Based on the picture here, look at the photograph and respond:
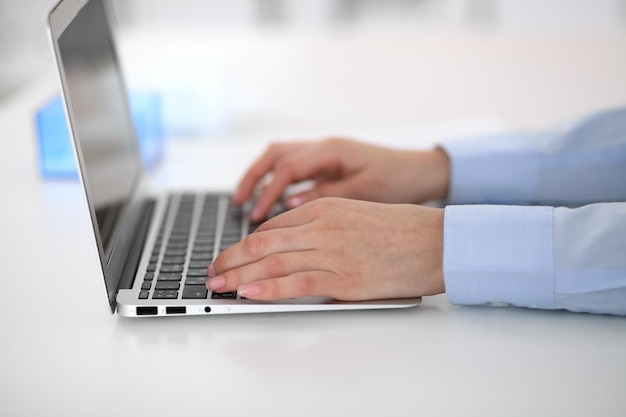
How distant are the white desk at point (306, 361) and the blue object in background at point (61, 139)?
1.51 ft

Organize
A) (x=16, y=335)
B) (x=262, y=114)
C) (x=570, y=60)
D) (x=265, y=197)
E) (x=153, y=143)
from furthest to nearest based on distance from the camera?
(x=570, y=60) < (x=262, y=114) < (x=153, y=143) < (x=265, y=197) < (x=16, y=335)

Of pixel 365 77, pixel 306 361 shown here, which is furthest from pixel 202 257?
pixel 365 77

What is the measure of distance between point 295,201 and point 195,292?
34 cm

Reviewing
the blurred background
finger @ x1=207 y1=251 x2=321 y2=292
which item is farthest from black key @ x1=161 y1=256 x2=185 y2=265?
the blurred background

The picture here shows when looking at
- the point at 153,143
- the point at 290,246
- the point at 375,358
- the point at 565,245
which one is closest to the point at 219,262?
the point at 290,246

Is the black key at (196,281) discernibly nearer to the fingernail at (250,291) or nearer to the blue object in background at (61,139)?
the fingernail at (250,291)

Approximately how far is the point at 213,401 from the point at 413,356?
190 millimetres

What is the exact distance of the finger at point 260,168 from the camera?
47.2 inches

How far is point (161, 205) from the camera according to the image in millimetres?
1191

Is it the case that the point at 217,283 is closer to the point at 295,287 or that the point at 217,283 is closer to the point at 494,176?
the point at 295,287

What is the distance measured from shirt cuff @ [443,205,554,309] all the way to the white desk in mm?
22

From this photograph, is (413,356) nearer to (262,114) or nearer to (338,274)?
(338,274)

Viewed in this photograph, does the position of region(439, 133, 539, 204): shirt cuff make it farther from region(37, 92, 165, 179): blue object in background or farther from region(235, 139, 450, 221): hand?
region(37, 92, 165, 179): blue object in background

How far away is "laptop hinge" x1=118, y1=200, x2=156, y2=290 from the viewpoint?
0.87 metres
